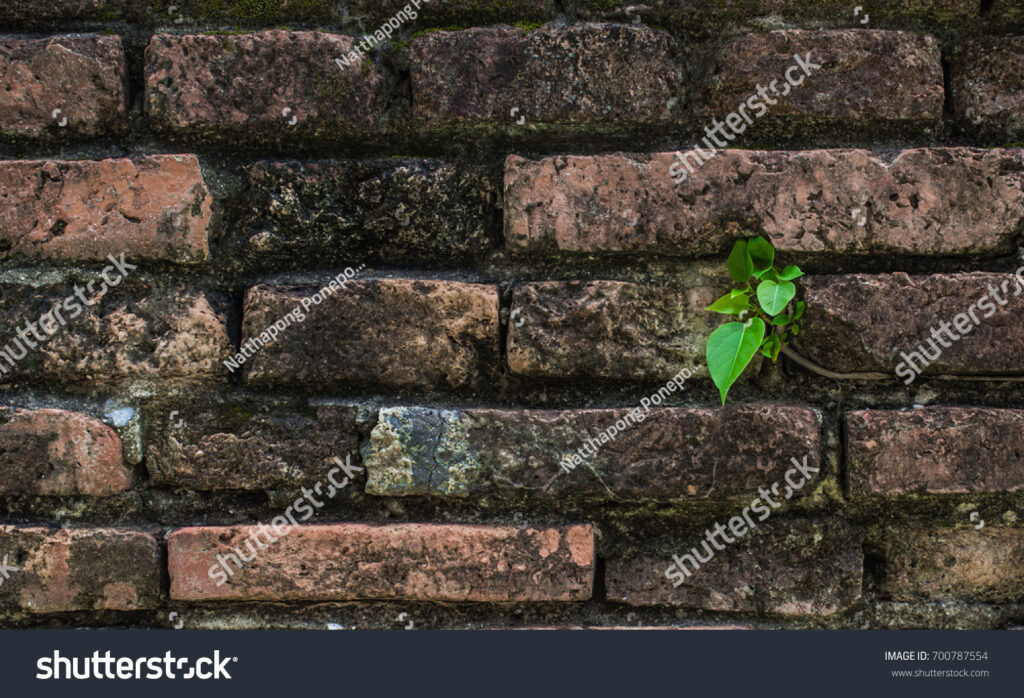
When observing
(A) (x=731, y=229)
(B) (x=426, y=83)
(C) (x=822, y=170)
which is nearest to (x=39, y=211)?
(B) (x=426, y=83)

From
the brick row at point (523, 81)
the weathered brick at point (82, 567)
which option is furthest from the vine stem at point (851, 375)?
the weathered brick at point (82, 567)

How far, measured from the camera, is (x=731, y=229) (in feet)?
2.62

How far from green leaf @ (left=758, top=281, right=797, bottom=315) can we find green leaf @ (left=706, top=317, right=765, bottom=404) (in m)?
0.03

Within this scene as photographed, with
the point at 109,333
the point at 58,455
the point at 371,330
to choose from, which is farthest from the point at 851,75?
the point at 58,455

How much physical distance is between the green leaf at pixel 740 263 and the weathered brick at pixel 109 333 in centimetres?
57

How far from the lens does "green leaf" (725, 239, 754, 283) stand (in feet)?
2.58

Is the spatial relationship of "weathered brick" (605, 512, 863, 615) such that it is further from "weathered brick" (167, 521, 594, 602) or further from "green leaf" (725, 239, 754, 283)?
"green leaf" (725, 239, 754, 283)

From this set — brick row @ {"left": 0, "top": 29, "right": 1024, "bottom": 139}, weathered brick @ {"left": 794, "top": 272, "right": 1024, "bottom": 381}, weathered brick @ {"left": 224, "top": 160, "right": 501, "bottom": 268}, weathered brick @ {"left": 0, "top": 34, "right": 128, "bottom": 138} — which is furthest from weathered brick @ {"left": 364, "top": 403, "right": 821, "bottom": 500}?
A: weathered brick @ {"left": 0, "top": 34, "right": 128, "bottom": 138}

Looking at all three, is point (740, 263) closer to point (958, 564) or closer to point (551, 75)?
point (551, 75)

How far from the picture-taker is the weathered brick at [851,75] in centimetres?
81

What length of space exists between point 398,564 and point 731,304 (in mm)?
459

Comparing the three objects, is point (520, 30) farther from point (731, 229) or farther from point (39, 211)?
point (39, 211)

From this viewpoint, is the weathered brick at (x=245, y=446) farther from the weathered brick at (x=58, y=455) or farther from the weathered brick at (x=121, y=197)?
the weathered brick at (x=121, y=197)

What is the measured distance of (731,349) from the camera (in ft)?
2.49
